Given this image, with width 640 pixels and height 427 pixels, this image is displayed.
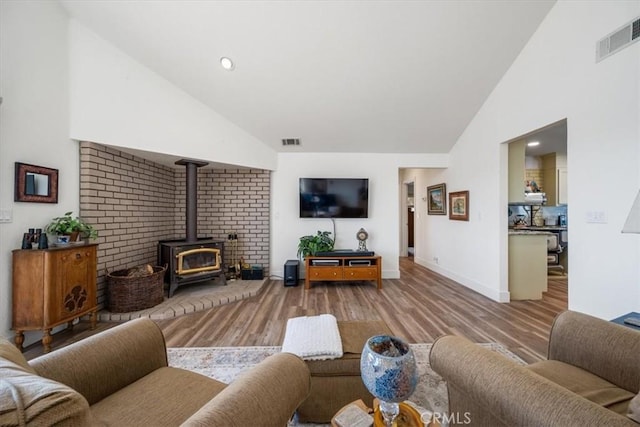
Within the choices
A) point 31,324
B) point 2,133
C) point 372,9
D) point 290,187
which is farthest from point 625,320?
point 2,133

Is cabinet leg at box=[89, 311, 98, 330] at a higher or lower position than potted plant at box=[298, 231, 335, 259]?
lower

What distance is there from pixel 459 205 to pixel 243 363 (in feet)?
12.8

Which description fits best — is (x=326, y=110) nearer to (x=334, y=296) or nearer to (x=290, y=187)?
(x=290, y=187)

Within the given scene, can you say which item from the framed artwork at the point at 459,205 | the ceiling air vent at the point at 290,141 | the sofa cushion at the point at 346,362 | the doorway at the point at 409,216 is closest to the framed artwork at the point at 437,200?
the framed artwork at the point at 459,205

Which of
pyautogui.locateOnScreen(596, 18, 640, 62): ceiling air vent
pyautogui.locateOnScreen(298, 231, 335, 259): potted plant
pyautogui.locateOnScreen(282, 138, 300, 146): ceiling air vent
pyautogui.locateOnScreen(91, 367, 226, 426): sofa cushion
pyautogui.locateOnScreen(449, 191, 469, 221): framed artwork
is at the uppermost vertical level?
pyautogui.locateOnScreen(596, 18, 640, 62): ceiling air vent

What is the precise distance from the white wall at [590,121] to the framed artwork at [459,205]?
105 centimetres

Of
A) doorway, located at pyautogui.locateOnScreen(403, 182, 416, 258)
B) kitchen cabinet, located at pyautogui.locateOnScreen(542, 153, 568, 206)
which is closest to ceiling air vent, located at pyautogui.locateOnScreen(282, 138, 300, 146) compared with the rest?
doorway, located at pyautogui.locateOnScreen(403, 182, 416, 258)

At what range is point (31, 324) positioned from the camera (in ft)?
6.85

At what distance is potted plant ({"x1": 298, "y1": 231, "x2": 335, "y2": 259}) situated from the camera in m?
4.08

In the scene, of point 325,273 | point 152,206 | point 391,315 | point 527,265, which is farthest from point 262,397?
point 527,265

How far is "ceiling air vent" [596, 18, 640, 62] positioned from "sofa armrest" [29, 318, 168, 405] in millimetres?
3848

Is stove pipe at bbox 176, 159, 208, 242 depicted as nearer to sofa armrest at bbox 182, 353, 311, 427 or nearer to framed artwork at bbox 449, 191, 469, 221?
sofa armrest at bbox 182, 353, 311, 427

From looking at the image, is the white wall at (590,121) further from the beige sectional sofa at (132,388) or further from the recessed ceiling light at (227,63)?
the recessed ceiling light at (227,63)

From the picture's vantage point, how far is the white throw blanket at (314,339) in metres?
1.36
